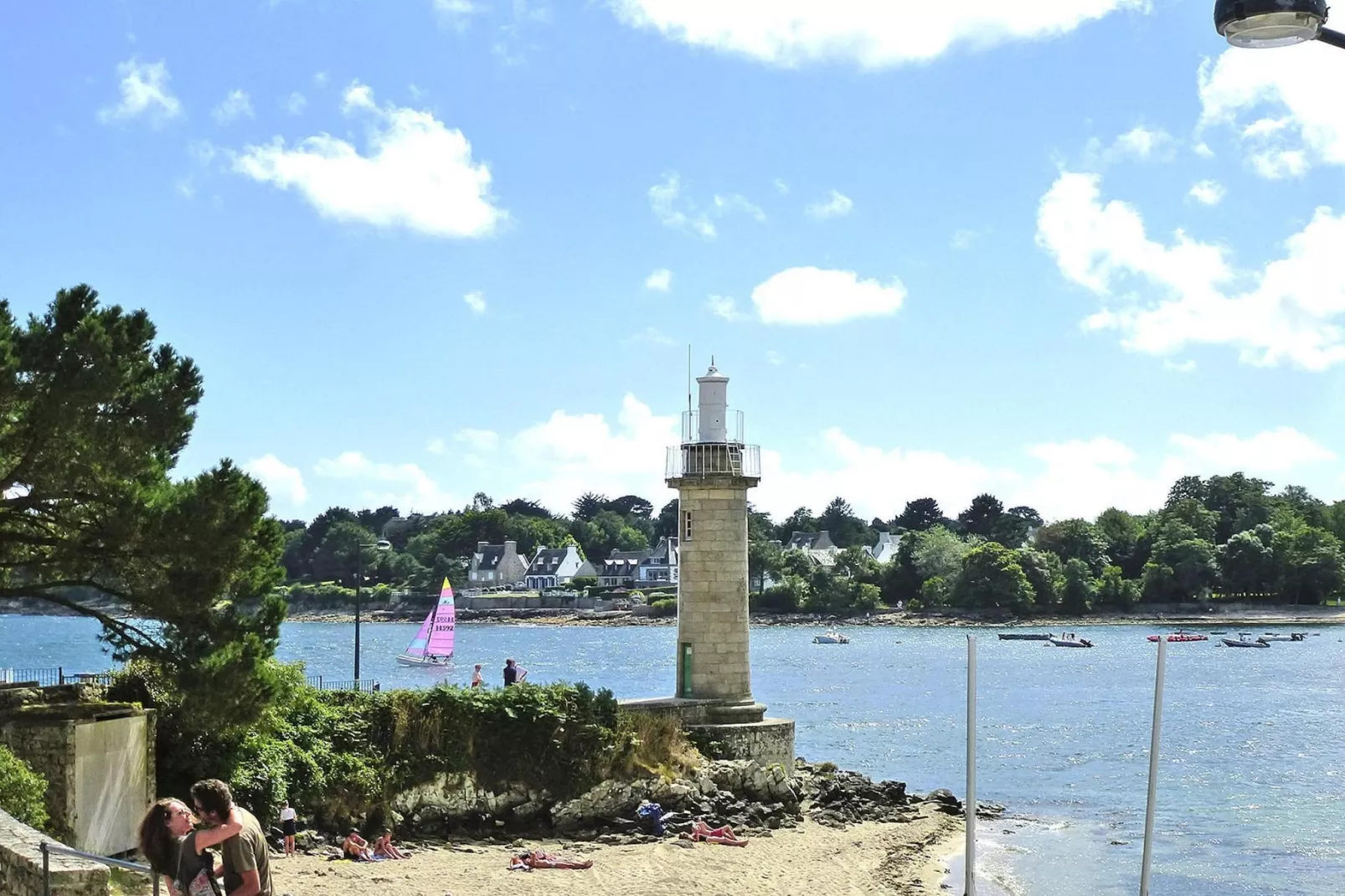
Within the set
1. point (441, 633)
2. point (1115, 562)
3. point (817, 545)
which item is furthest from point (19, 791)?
point (817, 545)

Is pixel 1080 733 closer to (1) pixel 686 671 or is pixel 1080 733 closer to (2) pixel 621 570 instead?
(1) pixel 686 671

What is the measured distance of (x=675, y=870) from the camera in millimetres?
20969

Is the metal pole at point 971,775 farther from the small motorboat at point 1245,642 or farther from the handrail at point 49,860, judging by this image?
the small motorboat at point 1245,642

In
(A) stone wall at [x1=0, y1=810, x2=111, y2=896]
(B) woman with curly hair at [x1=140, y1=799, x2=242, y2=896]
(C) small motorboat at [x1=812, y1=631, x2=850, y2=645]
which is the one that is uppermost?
(B) woman with curly hair at [x1=140, y1=799, x2=242, y2=896]

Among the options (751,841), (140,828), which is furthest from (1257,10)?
(751,841)

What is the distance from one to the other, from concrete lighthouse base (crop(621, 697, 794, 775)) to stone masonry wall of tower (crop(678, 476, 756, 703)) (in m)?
0.32

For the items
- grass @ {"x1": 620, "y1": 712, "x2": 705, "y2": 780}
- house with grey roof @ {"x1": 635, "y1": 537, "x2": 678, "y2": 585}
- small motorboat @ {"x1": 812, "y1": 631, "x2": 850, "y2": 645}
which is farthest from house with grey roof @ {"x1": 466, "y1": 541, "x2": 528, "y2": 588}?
grass @ {"x1": 620, "y1": 712, "x2": 705, "y2": 780}

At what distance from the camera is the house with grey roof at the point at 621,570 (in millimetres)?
168250

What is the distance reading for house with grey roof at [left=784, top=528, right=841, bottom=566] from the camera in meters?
166

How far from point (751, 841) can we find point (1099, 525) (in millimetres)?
123890

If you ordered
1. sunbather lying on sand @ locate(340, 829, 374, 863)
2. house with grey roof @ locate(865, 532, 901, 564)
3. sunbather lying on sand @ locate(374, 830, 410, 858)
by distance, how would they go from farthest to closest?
house with grey roof @ locate(865, 532, 901, 564)
sunbather lying on sand @ locate(374, 830, 410, 858)
sunbather lying on sand @ locate(340, 829, 374, 863)

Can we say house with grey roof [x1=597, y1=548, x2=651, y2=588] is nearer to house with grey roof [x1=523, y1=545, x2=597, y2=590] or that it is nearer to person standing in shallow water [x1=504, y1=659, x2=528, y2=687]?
house with grey roof [x1=523, y1=545, x2=597, y2=590]

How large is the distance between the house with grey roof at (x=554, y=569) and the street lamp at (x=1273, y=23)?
167 m

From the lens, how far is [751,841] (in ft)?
77.2
